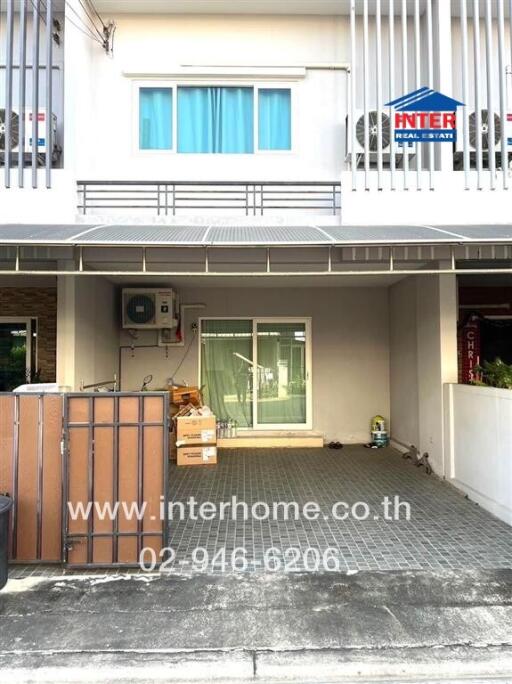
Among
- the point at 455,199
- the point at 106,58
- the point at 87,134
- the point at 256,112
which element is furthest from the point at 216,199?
the point at 455,199

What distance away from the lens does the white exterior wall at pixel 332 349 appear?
8438mm

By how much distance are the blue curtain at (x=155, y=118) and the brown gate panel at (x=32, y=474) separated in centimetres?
492

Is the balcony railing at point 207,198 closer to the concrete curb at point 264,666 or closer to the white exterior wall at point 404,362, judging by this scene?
the white exterior wall at point 404,362

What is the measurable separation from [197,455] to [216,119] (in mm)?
5381

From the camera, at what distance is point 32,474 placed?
12.4 ft

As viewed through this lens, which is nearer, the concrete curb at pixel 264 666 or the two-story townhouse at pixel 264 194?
the concrete curb at pixel 264 666

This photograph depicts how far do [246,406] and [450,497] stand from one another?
4035 mm

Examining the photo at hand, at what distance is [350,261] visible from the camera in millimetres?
5160

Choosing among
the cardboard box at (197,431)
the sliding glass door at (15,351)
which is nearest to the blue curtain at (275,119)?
the cardboard box at (197,431)

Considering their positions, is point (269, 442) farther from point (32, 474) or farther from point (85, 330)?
point (32, 474)

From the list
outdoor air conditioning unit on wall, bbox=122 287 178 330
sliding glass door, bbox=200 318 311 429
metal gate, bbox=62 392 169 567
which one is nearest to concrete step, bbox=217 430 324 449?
sliding glass door, bbox=200 318 311 429

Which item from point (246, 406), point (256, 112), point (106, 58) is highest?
point (106, 58)

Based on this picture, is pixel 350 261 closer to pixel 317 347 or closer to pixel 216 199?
pixel 216 199

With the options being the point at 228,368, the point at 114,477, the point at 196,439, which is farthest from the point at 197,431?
the point at 114,477
